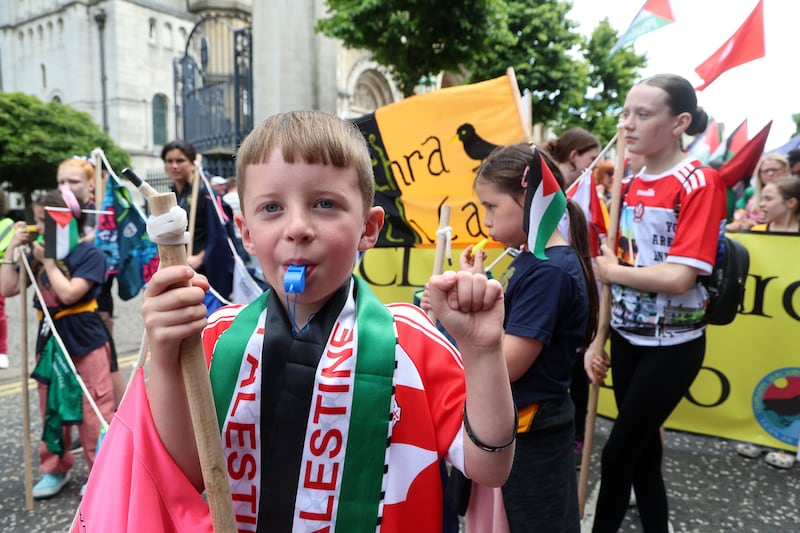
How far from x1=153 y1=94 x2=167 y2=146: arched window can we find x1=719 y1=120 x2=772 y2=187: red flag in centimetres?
3799

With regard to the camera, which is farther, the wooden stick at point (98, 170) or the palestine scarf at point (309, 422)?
the wooden stick at point (98, 170)

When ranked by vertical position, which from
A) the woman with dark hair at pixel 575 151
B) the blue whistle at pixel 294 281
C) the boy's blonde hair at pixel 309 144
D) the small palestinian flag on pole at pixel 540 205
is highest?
the woman with dark hair at pixel 575 151

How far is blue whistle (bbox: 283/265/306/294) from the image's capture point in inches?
39.3

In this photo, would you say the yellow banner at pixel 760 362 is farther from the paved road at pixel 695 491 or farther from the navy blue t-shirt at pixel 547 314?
the navy blue t-shirt at pixel 547 314

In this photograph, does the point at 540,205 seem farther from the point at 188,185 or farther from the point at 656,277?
the point at 188,185

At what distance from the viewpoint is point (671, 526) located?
295 centimetres

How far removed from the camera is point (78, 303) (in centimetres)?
333

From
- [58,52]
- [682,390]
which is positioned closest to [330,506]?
[682,390]

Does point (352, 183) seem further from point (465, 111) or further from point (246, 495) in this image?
point (465, 111)

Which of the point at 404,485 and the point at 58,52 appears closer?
the point at 404,485

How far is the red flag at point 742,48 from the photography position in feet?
9.02

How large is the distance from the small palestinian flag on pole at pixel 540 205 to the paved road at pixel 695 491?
85.5 inches

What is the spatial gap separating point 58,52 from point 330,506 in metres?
45.3

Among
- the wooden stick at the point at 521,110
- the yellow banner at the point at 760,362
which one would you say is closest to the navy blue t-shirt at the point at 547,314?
the wooden stick at the point at 521,110
